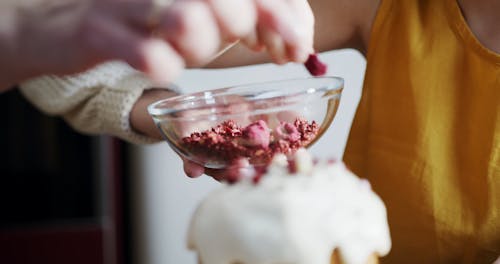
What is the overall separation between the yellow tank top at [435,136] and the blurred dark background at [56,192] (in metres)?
1.13

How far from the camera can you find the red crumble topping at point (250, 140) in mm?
535

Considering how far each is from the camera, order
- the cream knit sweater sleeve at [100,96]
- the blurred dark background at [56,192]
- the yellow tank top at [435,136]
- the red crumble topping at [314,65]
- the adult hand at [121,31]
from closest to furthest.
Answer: the adult hand at [121,31], the red crumble topping at [314,65], the yellow tank top at [435,136], the cream knit sweater sleeve at [100,96], the blurred dark background at [56,192]

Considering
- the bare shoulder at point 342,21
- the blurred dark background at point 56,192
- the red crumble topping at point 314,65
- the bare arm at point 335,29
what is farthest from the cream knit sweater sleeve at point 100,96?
the blurred dark background at point 56,192

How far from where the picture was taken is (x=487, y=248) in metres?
0.71

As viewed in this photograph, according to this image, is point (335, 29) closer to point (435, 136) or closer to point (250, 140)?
point (435, 136)

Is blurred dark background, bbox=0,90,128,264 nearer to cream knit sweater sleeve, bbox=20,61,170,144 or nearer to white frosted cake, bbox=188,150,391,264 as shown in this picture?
cream knit sweater sleeve, bbox=20,61,170,144

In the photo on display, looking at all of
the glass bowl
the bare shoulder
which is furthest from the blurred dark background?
the glass bowl

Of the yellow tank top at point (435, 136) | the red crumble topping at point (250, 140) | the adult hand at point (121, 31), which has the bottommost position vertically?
the yellow tank top at point (435, 136)

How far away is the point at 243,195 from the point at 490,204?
403 mm

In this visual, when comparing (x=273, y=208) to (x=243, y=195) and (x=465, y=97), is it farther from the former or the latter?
(x=465, y=97)

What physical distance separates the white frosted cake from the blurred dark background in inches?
57.4

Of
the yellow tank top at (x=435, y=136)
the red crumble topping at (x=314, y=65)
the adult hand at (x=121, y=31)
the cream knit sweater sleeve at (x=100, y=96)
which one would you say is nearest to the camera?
the adult hand at (x=121, y=31)

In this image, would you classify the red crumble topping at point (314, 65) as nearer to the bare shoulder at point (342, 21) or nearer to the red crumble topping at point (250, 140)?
the red crumble topping at point (250, 140)

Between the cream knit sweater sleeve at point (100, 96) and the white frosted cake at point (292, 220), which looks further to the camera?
the cream knit sweater sleeve at point (100, 96)
